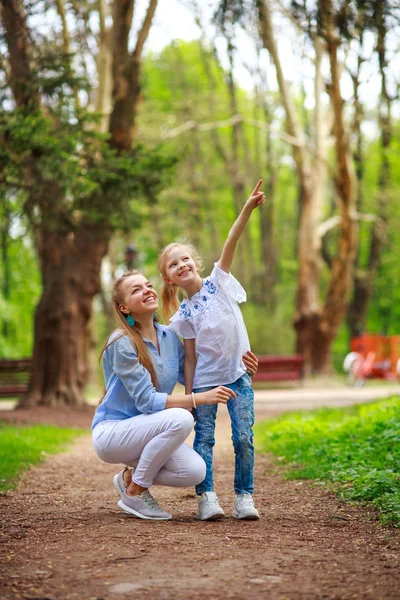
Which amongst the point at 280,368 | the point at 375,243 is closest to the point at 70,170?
the point at 280,368

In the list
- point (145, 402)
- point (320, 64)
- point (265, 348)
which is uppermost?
point (320, 64)

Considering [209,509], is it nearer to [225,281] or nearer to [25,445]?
[225,281]

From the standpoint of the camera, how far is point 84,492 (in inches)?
256

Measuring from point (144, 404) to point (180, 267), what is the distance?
87cm

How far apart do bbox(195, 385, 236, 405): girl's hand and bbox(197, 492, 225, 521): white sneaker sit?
0.62 metres

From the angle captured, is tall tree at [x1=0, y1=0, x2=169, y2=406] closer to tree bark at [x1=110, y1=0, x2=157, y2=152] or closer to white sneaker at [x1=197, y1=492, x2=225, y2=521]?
tree bark at [x1=110, y1=0, x2=157, y2=152]

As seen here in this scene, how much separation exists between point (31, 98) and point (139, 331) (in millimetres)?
7846

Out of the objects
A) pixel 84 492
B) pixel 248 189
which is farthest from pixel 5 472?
pixel 248 189

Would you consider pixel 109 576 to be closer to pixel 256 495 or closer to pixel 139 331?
pixel 139 331

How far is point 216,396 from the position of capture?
191 inches

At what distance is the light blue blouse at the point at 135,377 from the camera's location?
4891 mm

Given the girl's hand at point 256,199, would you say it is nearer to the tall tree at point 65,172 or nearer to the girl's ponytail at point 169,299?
the girl's ponytail at point 169,299

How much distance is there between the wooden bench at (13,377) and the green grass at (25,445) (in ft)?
27.1

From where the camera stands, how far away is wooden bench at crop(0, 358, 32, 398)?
20.4 m
